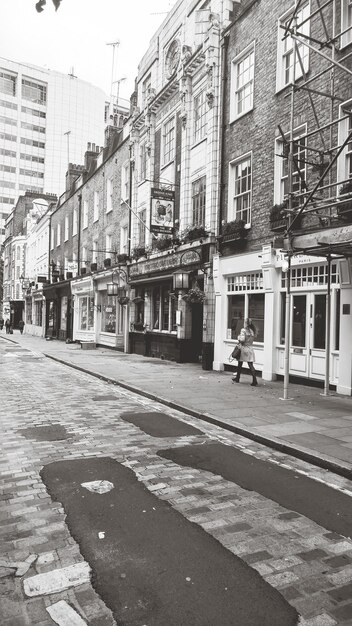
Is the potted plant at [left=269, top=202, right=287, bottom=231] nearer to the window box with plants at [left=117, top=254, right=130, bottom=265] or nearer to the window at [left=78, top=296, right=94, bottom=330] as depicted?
the window box with plants at [left=117, top=254, right=130, bottom=265]

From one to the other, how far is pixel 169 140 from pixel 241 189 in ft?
22.2

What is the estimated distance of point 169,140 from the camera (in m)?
20.6

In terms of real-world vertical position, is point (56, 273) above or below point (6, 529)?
above

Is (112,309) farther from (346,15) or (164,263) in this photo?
(346,15)

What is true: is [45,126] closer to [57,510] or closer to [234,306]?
[234,306]

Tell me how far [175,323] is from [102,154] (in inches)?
594

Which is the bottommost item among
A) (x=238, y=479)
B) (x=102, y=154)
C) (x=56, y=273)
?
(x=238, y=479)

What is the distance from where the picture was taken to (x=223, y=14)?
1642cm

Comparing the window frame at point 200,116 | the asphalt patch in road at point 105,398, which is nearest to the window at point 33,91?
the window frame at point 200,116

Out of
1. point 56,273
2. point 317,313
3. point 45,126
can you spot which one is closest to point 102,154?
point 56,273

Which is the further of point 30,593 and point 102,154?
point 102,154

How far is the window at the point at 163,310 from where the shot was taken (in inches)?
776

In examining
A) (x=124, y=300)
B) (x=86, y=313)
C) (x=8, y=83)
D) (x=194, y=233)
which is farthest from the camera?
(x=8, y=83)

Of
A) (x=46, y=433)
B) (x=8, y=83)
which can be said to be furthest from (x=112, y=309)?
(x=8, y=83)
